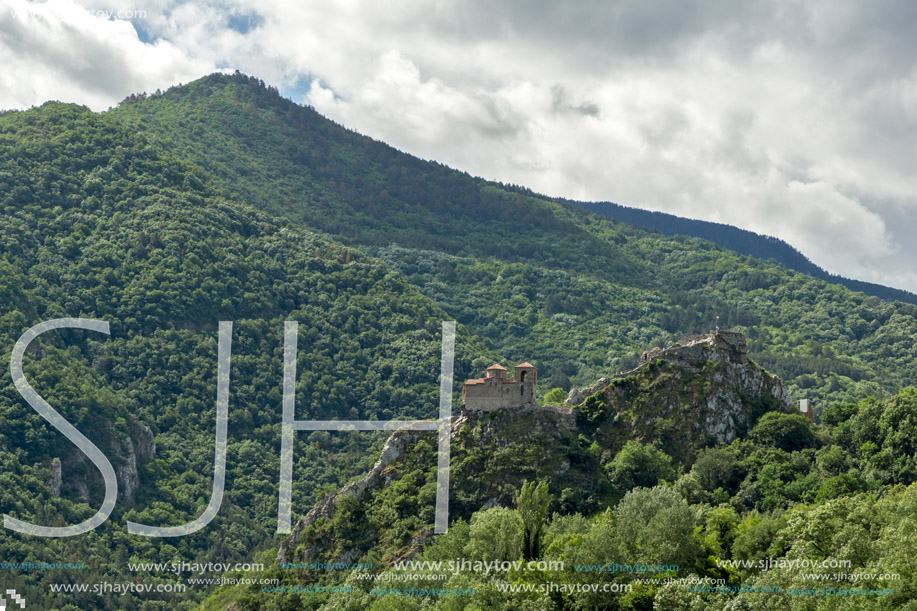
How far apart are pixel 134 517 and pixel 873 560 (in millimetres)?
110934

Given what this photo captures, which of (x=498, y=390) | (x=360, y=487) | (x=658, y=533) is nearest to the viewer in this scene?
(x=658, y=533)

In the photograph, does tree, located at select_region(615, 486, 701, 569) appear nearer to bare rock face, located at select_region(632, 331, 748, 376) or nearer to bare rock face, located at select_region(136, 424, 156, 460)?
bare rock face, located at select_region(632, 331, 748, 376)

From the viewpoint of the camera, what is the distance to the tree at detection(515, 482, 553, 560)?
88.1 meters

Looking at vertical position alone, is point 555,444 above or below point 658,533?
above

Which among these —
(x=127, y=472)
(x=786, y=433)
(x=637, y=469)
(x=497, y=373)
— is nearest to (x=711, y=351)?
(x=786, y=433)

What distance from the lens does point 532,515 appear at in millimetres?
88250

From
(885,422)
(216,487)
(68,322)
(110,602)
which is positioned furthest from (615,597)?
(68,322)

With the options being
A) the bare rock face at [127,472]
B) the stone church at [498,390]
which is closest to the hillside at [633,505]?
the stone church at [498,390]

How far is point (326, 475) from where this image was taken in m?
174

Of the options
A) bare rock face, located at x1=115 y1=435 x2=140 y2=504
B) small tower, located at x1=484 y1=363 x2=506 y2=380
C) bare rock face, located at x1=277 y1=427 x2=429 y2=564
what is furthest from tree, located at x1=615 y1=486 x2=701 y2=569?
bare rock face, located at x1=115 y1=435 x2=140 y2=504

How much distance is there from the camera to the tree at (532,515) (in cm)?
8812

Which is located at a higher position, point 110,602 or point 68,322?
point 68,322

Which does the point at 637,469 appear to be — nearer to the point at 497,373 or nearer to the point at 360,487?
the point at 497,373

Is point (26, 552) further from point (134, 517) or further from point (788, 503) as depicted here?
point (788, 503)
